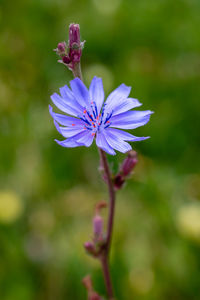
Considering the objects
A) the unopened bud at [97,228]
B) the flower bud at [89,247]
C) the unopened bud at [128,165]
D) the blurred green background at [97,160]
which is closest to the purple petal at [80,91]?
the unopened bud at [128,165]

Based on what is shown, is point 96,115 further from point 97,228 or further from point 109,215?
point 97,228

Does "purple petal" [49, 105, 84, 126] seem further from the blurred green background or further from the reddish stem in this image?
the blurred green background

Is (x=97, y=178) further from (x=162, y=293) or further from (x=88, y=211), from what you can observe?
(x=162, y=293)

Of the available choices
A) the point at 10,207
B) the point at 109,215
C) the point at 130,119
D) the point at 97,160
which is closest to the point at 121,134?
the point at 130,119

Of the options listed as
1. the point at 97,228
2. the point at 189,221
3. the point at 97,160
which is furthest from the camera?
the point at 97,160

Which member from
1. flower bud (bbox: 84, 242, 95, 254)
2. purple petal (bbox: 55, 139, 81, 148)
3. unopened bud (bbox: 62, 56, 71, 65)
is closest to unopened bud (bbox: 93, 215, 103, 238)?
flower bud (bbox: 84, 242, 95, 254)

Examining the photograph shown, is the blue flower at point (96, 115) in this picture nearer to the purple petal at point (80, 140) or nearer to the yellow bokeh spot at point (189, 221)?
the purple petal at point (80, 140)

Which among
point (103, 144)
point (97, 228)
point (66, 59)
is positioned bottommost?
point (97, 228)
